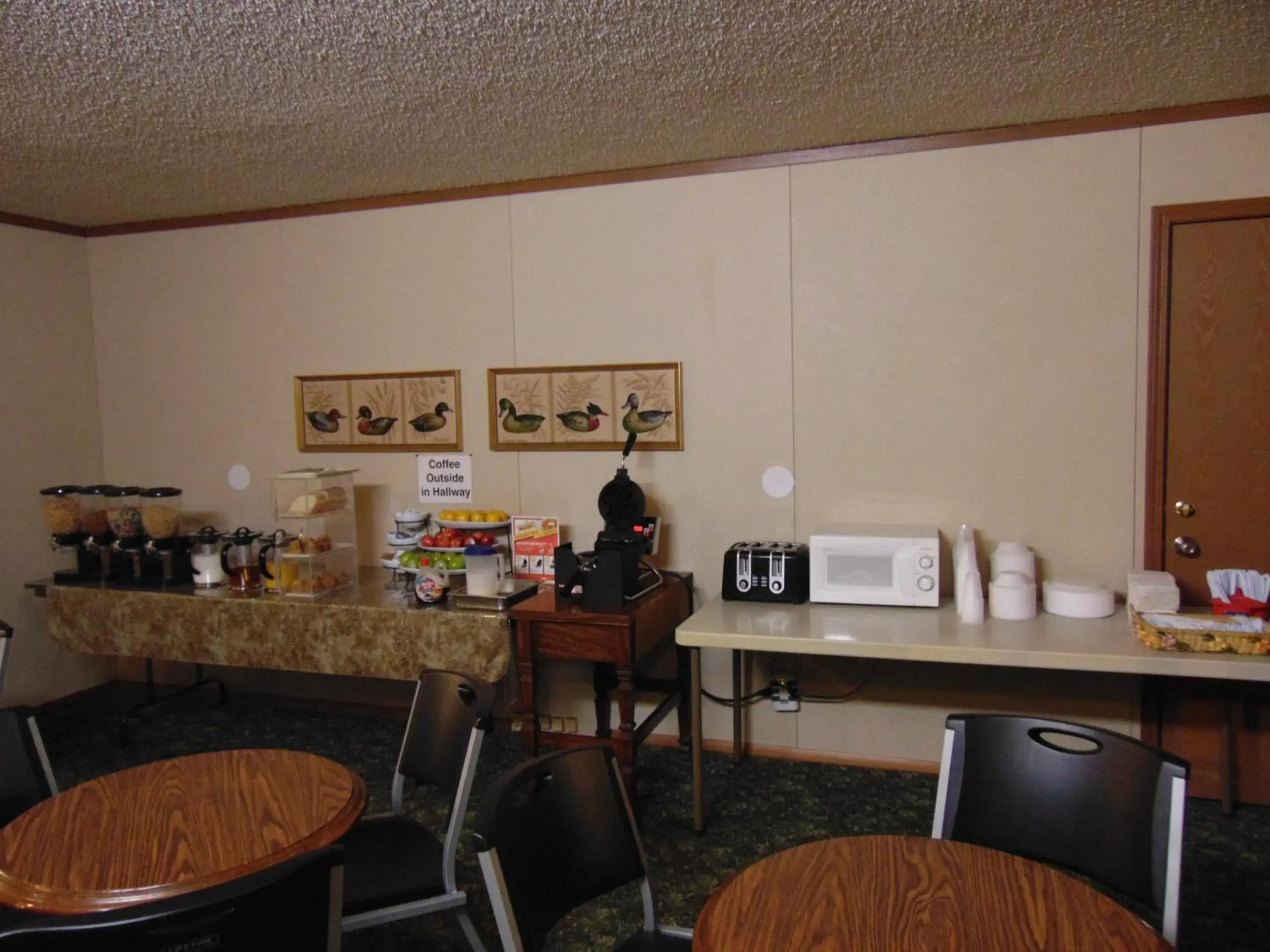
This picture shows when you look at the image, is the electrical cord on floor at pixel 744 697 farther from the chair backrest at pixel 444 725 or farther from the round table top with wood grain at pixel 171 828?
the round table top with wood grain at pixel 171 828

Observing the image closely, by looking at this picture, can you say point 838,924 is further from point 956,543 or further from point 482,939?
point 956,543

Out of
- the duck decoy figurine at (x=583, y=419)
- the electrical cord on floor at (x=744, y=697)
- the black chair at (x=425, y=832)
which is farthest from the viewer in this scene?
the duck decoy figurine at (x=583, y=419)

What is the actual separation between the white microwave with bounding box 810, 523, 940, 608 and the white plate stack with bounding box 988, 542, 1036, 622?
19 centimetres

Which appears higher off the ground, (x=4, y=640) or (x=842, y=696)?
(x=4, y=640)

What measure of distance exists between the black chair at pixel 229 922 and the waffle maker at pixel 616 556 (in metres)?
1.65

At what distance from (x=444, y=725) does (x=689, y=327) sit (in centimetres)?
190

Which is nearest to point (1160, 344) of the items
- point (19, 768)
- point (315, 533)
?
point (315, 533)

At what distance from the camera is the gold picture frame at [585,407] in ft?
11.5

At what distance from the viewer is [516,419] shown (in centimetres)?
372

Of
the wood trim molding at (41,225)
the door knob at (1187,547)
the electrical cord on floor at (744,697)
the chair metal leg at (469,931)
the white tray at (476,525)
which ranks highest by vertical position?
the wood trim molding at (41,225)

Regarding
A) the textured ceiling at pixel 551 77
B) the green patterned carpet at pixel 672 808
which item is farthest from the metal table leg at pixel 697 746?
the textured ceiling at pixel 551 77

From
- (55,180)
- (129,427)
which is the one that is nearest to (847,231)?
(55,180)

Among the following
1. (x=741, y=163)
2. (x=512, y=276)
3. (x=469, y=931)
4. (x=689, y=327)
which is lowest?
(x=469, y=931)

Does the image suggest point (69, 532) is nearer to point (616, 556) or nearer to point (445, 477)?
point (445, 477)
